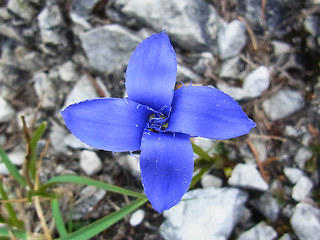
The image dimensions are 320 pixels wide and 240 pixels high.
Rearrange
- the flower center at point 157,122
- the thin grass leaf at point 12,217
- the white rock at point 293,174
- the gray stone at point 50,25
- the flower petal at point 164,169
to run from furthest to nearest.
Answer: the gray stone at point 50,25
the white rock at point 293,174
the thin grass leaf at point 12,217
the flower center at point 157,122
the flower petal at point 164,169

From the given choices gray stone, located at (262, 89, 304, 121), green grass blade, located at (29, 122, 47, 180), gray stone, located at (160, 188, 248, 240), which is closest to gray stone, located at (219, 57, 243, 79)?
gray stone, located at (262, 89, 304, 121)

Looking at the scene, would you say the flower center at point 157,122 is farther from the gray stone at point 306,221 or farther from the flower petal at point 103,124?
the gray stone at point 306,221

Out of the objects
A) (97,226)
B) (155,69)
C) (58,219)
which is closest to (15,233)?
(58,219)

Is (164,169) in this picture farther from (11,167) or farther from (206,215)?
(11,167)

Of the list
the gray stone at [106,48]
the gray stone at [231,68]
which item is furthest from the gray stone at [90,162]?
the gray stone at [231,68]

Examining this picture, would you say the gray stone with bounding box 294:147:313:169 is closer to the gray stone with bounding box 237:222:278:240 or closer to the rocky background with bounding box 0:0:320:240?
the rocky background with bounding box 0:0:320:240

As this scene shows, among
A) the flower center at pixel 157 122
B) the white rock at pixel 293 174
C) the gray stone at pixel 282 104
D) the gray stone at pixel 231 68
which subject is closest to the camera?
the flower center at pixel 157 122

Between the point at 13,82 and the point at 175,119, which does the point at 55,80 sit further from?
the point at 175,119
